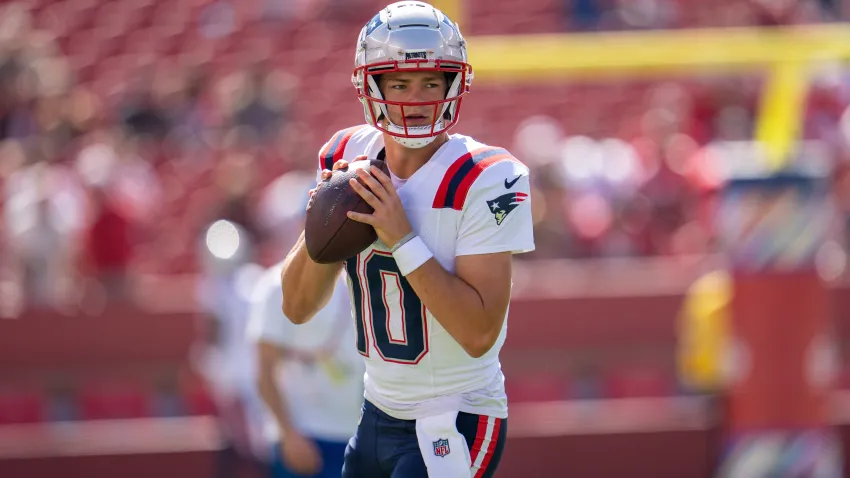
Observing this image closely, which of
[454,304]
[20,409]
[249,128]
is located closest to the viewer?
[454,304]

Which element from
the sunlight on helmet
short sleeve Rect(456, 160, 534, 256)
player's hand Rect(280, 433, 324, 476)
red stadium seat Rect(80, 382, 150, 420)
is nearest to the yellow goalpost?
the sunlight on helmet

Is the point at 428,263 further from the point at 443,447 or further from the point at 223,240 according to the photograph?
the point at 223,240

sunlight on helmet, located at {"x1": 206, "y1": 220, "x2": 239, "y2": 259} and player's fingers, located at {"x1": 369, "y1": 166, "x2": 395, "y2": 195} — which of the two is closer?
player's fingers, located at {"x1": 369, "y1": 166, "x2": 395, "y2": 195}

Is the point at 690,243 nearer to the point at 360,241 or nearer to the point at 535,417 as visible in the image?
the point at 535,417

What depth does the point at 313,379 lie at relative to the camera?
4.64 m

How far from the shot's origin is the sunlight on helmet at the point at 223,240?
19.5ft

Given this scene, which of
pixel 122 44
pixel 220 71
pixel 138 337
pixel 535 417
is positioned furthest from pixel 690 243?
pixel 122 44

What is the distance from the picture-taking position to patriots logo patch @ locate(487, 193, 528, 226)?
3002 mm

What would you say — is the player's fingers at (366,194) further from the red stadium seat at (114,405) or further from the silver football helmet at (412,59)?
the red stadium seat at (114,405)

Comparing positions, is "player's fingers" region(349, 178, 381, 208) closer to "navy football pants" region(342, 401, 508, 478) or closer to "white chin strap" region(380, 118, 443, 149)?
"white chin strap" region(380, 118, 443, 149)

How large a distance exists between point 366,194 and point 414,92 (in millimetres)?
282

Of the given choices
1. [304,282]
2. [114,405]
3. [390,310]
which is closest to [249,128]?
[114,405]

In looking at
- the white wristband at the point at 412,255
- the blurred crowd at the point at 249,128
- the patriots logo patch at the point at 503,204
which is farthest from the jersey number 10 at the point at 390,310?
→ the blurred crowd at the point at 249,128

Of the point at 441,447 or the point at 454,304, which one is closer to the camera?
the point at 454,304
